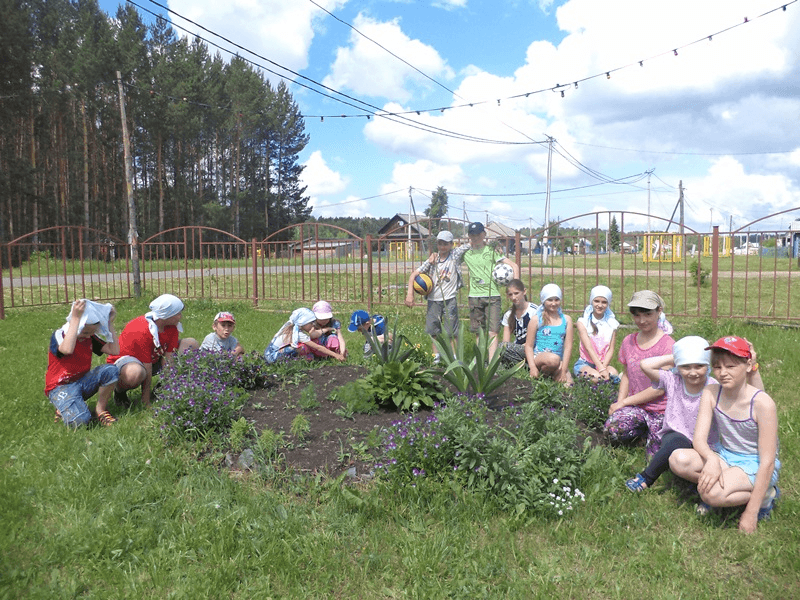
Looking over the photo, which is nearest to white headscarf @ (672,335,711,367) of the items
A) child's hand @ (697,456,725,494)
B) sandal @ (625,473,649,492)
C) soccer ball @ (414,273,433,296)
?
child's hand @ (697,456,725,494)

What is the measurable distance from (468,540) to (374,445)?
981 millimetres

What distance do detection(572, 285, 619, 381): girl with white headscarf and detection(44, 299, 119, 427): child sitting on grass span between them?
13.3 feet

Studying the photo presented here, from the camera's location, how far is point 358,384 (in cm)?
454

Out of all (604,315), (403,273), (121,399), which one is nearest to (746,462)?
(604,315)

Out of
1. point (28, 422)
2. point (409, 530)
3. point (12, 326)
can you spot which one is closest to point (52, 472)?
point (28, 422)

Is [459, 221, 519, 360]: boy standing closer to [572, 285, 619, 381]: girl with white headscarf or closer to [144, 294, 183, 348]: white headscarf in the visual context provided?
[572, 285, 619, 381]: girl with white headscarf

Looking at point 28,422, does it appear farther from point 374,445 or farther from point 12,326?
point 12,326

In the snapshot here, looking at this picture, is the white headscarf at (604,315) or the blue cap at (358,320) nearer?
the white headscarf at (604,315)

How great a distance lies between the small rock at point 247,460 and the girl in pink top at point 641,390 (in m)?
2.50

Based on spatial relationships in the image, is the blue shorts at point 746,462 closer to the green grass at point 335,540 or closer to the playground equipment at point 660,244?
the green grass at point 335,540

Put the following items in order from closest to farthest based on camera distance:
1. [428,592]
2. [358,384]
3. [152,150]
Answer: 1. [428,592]
2. [358,384]
3. [152,150]

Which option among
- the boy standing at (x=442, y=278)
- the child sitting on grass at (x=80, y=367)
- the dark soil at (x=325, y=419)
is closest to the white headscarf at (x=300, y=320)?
the dark soil at (x=325, y=419)

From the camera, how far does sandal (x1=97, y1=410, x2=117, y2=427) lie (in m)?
4.86

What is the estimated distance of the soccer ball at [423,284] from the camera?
6746 mm
